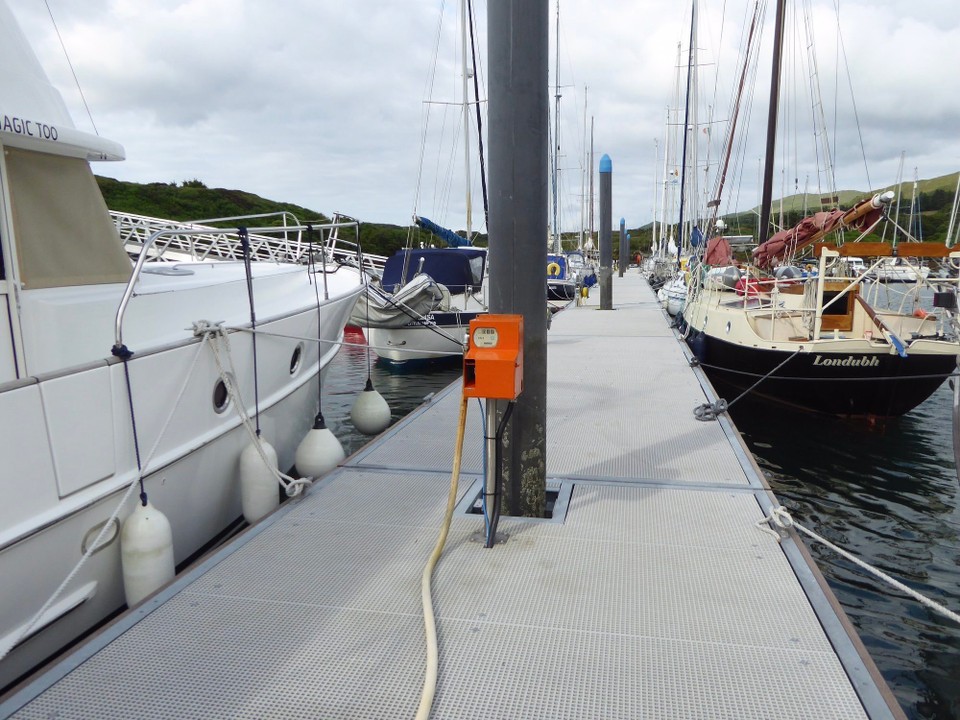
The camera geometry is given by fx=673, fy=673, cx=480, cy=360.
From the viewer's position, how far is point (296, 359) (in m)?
5.78

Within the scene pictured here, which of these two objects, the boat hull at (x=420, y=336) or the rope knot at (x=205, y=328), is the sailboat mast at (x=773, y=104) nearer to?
the boat hull at (x=420, y=336)

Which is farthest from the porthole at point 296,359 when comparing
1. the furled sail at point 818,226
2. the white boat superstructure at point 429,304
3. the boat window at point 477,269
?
the boat window at point 477,269

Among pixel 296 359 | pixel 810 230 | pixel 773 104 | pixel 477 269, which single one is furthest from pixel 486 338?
pixel 773 104

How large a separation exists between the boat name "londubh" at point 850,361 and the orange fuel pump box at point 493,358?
248 inches

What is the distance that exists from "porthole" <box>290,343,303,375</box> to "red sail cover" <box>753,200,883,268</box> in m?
8.23

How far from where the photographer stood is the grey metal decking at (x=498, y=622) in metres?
2.18

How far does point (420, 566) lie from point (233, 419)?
6.39 feet

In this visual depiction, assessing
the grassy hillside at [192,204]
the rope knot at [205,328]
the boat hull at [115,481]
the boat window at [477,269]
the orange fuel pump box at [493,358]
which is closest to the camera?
the boat hull at [115,481]

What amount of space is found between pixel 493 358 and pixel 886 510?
5100 mm

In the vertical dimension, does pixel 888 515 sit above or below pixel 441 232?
below

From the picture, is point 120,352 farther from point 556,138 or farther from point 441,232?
point 556,138

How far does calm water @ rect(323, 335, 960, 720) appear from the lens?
3.96m

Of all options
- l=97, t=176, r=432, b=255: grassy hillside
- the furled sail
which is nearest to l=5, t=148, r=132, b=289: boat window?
the furled sail

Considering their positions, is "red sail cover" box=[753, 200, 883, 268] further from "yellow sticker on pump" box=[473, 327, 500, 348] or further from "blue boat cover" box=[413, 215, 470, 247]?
"yellow sticker on pump" box=[473, 327, 500, 348]
